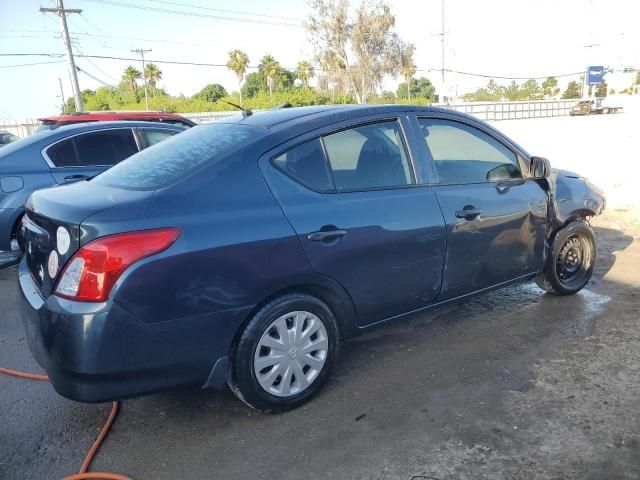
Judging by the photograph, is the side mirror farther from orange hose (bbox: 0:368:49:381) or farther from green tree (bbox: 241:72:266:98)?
green tree (bbox: 241:72:266:98)

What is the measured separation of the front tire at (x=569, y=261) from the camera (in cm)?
434

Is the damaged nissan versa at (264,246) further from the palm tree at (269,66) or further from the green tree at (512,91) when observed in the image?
the green tree at (512,91)

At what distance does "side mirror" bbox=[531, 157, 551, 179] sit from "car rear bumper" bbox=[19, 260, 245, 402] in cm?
268

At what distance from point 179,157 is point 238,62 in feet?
203

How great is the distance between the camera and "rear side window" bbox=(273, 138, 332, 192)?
9.49 feet

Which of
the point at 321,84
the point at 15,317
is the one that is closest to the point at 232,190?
the point at 15,317

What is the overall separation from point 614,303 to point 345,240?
2.82 meters

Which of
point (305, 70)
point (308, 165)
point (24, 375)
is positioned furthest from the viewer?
point (305, 70)

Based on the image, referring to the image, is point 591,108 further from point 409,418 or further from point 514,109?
point 409,418

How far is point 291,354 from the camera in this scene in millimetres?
2895

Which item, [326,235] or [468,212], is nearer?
[326,235]

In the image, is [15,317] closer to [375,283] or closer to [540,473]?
[375,283]

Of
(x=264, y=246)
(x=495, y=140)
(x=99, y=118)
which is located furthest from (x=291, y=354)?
(x=99, y=118)

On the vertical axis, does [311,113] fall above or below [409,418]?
above
